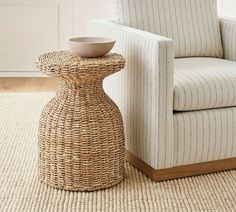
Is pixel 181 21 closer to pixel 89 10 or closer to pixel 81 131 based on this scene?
pixel 81 131

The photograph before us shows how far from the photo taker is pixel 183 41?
301 centimetres

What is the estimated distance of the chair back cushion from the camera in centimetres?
289

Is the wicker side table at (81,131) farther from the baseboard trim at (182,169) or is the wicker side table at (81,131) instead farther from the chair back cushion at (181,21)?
the chair back cushion at (181,21)

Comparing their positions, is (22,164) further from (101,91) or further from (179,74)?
(179,74)

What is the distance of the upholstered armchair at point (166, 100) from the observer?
8.09ft

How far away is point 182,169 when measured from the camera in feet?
8.55

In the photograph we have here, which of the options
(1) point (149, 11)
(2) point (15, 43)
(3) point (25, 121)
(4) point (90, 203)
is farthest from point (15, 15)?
(4) point (90, 203)

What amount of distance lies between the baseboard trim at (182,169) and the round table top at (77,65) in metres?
0.50

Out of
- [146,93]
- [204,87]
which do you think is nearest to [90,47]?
[146,93]

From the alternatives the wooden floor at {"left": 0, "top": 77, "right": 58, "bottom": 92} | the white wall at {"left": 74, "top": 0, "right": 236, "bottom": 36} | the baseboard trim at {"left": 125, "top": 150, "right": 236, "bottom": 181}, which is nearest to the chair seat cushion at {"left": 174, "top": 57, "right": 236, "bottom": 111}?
the baseboard trim at {"left": 125, "top": 150, "right": 236, "bottom": 181}

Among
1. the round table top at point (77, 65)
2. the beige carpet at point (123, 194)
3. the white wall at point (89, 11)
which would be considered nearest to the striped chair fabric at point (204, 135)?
the beige carpet at point (123, 194)

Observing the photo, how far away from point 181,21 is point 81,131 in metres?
0.94

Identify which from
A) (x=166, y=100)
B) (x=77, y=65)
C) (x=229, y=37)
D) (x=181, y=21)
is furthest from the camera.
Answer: (x=229, y=37)

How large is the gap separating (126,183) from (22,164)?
1.83 feet
